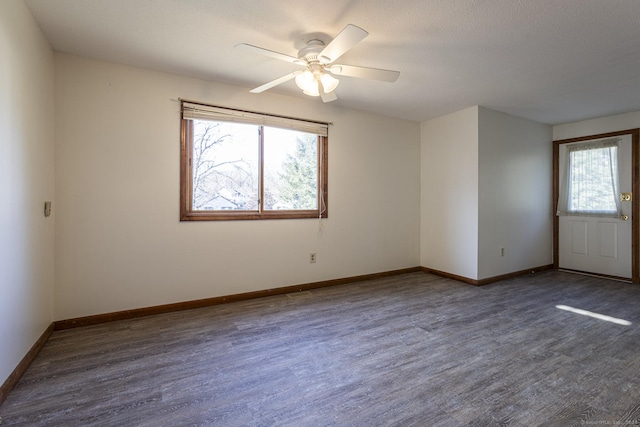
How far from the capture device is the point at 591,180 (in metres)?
4.55

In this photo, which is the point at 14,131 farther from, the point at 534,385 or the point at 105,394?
the point at 534,385

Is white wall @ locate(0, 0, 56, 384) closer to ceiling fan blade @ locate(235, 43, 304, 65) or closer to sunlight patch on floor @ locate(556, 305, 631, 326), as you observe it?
ceiling fan blade @ locate(235, 43, 304, 65)

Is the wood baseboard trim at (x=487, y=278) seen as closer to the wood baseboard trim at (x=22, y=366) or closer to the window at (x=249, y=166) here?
the window at (x=249, y=166)

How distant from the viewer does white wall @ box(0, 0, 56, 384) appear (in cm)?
173

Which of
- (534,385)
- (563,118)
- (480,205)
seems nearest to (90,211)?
(534,385)

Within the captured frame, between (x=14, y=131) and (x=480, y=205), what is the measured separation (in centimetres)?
462

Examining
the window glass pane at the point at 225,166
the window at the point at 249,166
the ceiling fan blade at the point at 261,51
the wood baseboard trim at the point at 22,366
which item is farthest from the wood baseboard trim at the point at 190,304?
the ceiling fan blade at the point at 261,51

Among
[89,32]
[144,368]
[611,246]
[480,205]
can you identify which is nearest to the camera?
[144,368]

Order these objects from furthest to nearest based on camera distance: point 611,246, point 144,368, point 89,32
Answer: point 611,246
point 89,32
point 144,368

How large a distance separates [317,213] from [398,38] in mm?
2170

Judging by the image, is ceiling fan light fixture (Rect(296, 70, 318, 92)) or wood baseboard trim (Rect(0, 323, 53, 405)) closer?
wood baseboard trim (Rect(0, 323, 53, 405))

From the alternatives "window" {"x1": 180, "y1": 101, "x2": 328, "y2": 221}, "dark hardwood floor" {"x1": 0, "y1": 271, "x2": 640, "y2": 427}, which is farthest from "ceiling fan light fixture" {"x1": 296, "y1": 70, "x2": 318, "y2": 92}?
"dark hardwood floor" {"x1": 0, "y1": 271, "x2": 640, "y2": 427}

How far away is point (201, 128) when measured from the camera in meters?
3.17

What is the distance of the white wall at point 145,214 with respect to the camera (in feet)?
8.58
